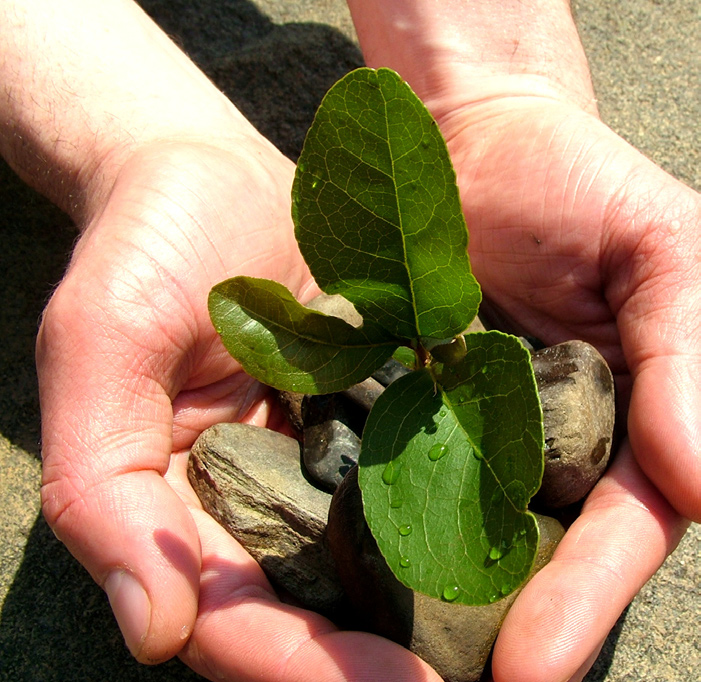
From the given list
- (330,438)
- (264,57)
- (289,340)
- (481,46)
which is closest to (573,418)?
(330,438)

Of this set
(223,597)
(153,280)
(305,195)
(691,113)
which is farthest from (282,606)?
(691,113)

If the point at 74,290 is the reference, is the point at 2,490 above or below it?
below

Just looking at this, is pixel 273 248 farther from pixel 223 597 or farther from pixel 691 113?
pixel 691 113

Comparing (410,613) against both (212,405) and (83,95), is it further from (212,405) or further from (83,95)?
(83,95)

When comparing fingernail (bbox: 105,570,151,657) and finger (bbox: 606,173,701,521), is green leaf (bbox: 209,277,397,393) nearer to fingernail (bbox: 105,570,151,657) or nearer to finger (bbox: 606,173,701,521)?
fingernail (bbox: 105,570,151,657)

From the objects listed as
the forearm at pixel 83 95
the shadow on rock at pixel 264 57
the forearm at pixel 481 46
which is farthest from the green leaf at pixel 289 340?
the shadow on rock at pixel 264 57

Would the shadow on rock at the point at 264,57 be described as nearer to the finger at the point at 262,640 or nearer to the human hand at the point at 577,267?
the human hand at the point at 577,267

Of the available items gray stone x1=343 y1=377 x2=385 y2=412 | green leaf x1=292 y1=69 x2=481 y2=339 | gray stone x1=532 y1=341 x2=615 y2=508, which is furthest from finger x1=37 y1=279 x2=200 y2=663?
gray stone x1=532 y1=341 x2=615 y2=508
